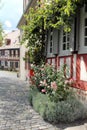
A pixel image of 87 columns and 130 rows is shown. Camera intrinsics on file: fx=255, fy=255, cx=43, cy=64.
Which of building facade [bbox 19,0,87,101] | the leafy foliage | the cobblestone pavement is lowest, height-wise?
the cobblestone pavement

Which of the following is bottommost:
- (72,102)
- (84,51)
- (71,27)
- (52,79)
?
(72,102)

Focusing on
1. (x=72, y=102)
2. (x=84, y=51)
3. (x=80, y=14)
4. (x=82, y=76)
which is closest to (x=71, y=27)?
(x=80, y=14)

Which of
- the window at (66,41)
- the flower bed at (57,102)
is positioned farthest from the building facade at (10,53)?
the flower bed at (57,102)

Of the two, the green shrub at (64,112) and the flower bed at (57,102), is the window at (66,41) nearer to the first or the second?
the flower bed at (57,102)

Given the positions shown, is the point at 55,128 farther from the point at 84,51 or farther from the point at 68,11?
the point at 68,11

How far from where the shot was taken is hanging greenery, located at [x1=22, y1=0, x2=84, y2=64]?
8.84 metres

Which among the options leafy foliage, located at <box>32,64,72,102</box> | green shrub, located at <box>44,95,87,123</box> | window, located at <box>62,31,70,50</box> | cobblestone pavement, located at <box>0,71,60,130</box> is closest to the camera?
cobblestone pavement, located at <box>0,71,60,130</box>

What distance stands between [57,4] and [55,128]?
15.4 ft

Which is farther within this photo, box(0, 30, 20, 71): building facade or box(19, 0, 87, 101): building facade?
box(0, 30, 20, 71): building facade

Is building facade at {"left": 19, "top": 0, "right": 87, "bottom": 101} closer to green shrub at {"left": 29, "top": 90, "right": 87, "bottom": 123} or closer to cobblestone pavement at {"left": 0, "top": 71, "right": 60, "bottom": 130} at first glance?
green shrub at {"left": 29, "top": 90, "right": 87, "bottom": 123}

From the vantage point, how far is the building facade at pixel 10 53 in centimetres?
5903

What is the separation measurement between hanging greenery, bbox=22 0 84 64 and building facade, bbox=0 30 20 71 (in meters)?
44.6

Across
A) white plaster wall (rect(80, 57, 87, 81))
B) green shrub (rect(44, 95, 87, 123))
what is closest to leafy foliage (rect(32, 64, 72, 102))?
green shrub (rect(44, 95, 87, 123))

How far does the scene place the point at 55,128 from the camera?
23.8ft
